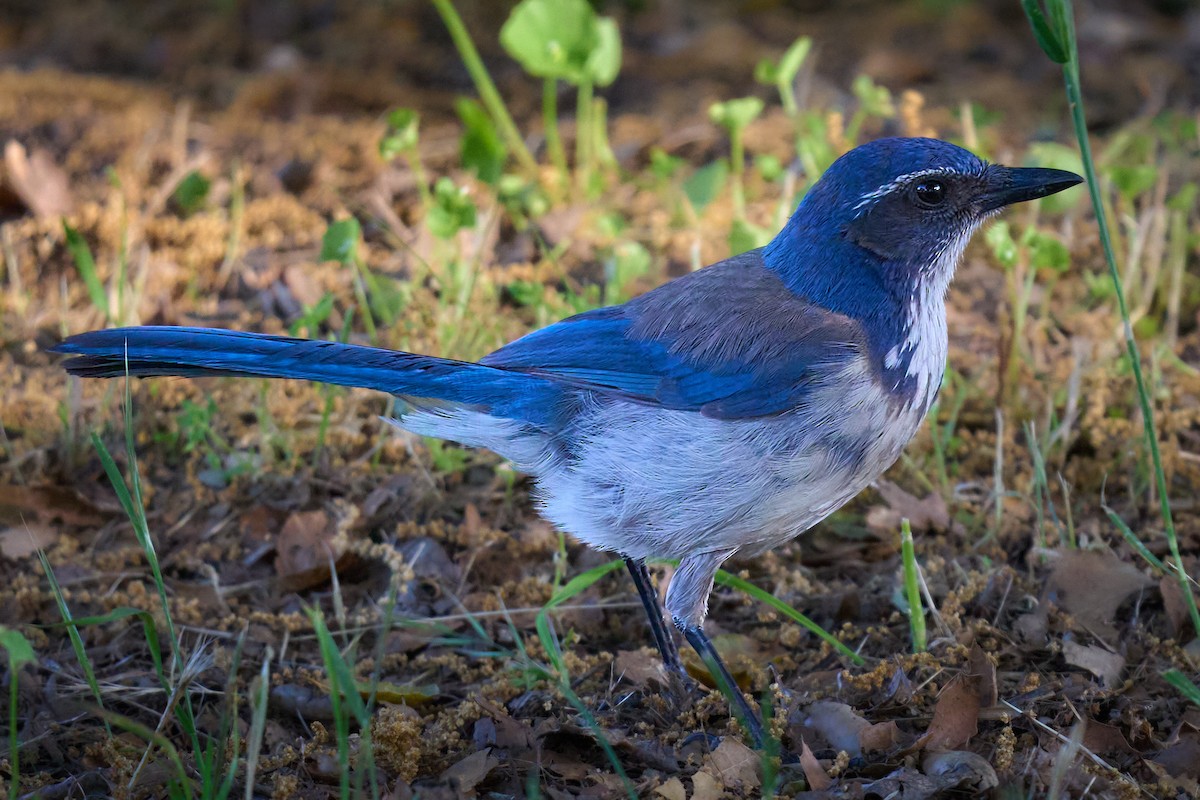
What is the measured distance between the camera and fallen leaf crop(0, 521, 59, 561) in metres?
4.14

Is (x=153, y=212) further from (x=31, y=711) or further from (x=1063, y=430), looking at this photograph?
(x=1063, y=430)

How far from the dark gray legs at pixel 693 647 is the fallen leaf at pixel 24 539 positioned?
1.87 meters

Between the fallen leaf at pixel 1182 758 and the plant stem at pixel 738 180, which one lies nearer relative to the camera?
the fallen leaf at pixel 1182 758

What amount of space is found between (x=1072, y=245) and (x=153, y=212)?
3.95m

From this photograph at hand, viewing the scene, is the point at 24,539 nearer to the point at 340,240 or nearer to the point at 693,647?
the point at 340,240

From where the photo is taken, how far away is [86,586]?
4.11 m

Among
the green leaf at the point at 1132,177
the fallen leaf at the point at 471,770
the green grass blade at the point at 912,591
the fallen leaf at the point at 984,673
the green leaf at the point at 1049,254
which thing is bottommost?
the fallen leaf at the point at 471,770

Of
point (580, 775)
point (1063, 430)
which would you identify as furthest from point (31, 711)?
point (1063, 430)

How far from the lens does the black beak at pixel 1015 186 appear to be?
3721mm

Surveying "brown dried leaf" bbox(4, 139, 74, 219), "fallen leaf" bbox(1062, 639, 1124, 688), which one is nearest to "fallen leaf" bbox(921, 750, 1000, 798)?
"fallen leaf" bbox(1062, 639, 1124, 688)

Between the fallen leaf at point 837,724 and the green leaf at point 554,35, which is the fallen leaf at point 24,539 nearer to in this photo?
the fallen leaf at point 837,724

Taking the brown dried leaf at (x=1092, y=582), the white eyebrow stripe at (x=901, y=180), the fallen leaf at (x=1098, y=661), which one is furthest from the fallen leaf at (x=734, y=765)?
the white eyebrow stripe at (x=901, y=180)

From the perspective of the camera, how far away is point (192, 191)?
19.0ft

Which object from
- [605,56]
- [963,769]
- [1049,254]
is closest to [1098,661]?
[963,769]
